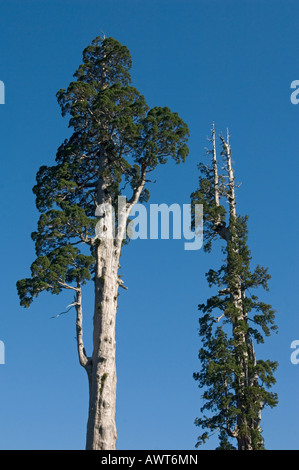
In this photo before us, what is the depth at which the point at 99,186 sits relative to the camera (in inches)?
1008

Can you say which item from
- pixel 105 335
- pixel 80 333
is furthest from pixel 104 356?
pixel 80 333

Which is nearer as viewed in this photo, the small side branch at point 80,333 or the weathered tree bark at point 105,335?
the weathered tree bark at point 105,335

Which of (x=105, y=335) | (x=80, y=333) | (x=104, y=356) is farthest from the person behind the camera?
(x=80, y=333)

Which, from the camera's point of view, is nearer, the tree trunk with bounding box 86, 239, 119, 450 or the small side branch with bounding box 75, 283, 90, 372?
the tree trunk with bounding box 86, 239, 119, 450

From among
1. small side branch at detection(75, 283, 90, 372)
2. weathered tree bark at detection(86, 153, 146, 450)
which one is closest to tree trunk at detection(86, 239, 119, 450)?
weathered tree bark at detection(86, 153, 146, 450)

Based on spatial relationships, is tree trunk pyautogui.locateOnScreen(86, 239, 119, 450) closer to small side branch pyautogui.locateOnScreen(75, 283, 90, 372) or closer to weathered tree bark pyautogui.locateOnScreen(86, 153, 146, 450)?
weathered tree bark pyautogui.locateOnScreen(86, 153, 146, 450)

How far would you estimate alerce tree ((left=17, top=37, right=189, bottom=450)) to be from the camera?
72.7 ft

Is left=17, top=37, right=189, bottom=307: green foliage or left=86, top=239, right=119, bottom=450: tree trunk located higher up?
left=17, top=37, right=189, bottom=307: green foliage

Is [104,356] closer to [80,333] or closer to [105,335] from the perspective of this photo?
[105,335]

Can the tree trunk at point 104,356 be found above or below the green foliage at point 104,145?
below

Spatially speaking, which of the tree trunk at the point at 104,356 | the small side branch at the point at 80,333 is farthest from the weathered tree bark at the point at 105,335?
the small side branch at the point at 80,333

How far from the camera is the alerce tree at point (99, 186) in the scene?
22172mm

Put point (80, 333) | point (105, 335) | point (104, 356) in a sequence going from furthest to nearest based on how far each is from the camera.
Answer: point (80, 333)
point (105, 335)
point (104, 356)

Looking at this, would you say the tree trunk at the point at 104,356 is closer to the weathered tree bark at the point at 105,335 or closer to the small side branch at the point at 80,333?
the weathered tree bark at the point at 105,335
